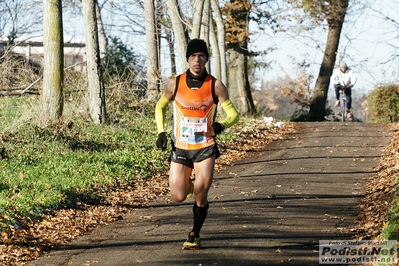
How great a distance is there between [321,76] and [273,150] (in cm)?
1598

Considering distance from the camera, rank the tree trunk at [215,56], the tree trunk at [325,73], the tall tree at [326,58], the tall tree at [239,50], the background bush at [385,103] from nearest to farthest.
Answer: the tree trunk at [215,56], the background bush at [385,103], the tall tree at [239,50], the tall tree at [326,58], the tree trunk at [325,73]

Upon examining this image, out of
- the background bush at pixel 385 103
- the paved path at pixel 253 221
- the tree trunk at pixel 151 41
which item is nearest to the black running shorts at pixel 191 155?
the paved path at pixel 253 221

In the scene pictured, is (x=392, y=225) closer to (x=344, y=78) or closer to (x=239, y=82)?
(x=344, y=78)

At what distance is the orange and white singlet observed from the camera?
8539 mm

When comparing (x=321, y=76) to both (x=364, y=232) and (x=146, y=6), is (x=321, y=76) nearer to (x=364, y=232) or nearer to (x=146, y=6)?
(x=146, y=6)

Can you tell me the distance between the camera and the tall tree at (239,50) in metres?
33.0

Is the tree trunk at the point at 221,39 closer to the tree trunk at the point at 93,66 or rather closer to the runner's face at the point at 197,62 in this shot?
the tree trunk at the point at 93,66

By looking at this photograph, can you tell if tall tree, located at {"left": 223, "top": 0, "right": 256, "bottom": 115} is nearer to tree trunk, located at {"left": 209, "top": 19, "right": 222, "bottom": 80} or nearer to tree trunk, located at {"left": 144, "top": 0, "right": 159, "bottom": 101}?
tree trunk, located at {"left": 209, "top": 19, "right": 222, "bottom": 80}

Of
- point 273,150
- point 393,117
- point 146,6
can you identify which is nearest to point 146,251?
point 273,150

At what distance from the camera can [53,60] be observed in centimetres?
1816

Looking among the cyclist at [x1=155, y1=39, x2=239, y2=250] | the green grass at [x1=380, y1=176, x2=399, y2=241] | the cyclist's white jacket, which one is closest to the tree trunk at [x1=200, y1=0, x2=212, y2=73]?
the cyclist's white jacket

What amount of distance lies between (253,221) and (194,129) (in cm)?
223

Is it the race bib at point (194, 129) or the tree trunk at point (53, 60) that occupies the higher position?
the tree trunk at point (53, 60)

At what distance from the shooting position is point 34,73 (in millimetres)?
21891
